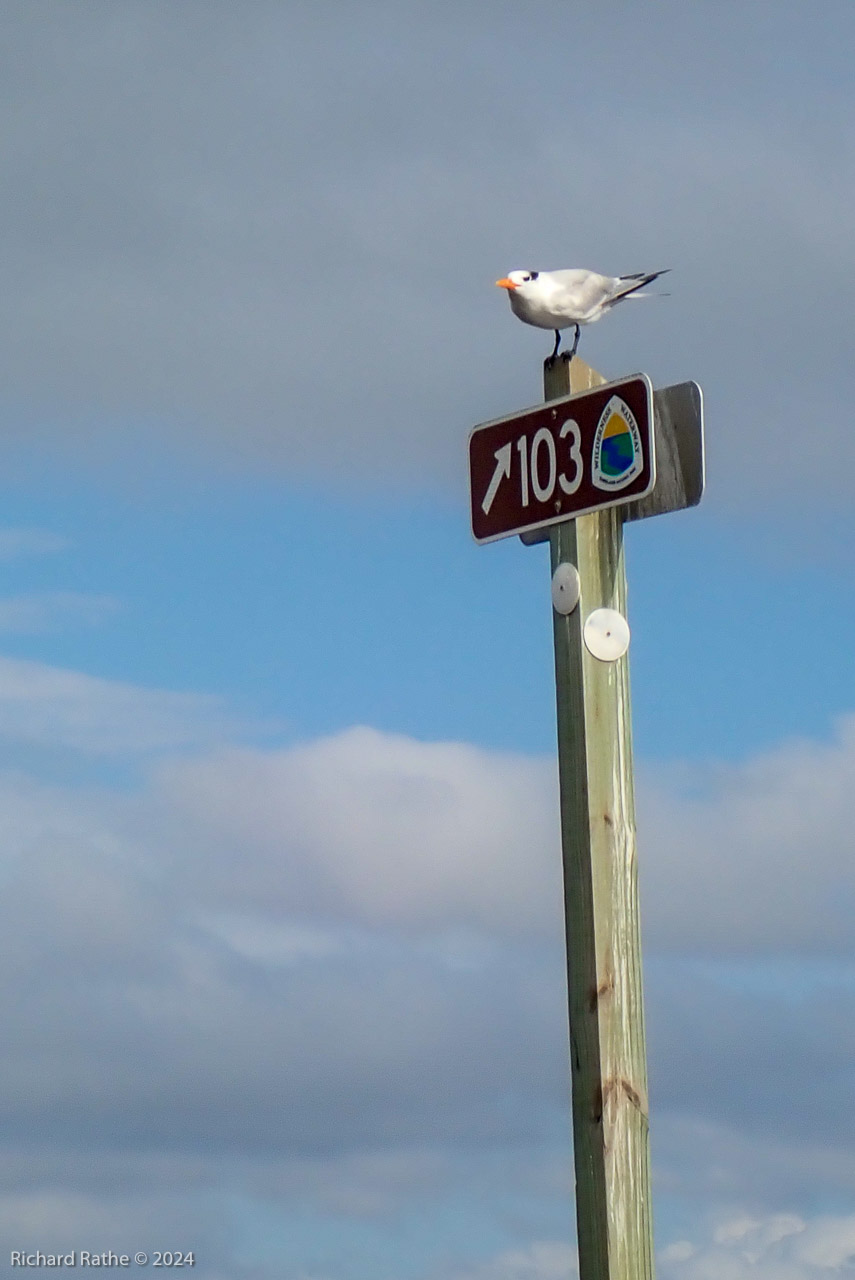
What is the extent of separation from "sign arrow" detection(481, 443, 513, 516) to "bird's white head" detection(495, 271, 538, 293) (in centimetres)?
94

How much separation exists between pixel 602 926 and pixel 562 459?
51.7 inches

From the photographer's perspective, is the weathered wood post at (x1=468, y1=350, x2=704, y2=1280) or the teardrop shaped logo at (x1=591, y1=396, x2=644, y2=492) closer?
the weathered wood post at (x1=468, y1=350, x2=704, y2=1280)

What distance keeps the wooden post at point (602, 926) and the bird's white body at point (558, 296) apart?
1.06 meters

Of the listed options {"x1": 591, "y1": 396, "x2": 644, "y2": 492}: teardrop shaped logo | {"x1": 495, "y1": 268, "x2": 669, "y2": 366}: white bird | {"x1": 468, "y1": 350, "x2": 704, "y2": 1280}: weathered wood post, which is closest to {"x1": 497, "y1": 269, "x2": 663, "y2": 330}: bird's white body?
{"x1": 495, "y1": 268, "x2": 669, "y2": 366}: white bird

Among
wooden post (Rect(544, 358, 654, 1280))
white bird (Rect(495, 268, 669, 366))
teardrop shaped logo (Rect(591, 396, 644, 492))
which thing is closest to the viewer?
wooden post (Rect(544, 358, 654, 1280))

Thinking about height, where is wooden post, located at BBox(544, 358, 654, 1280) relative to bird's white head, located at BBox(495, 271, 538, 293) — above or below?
below

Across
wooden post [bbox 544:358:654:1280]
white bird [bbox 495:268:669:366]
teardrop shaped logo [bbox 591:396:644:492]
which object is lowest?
wooden post [bbox 544:358:654:1280]

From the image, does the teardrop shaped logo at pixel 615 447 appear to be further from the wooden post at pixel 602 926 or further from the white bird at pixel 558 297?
the white bird at pixel 558 297

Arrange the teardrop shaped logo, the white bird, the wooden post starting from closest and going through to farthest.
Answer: the wooden post, the teardrop shaped logo, the white bird

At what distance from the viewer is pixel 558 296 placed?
533 centimetres

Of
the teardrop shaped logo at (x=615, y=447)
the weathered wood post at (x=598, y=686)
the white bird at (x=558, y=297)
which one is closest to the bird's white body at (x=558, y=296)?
the white bird at (x=558, y=297)

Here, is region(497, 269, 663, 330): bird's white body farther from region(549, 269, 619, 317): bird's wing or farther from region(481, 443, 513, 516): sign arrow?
region(481, 443, 513, 516): sign arrow

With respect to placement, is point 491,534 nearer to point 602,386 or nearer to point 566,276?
point 602,386

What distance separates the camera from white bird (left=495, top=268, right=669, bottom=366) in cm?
530
